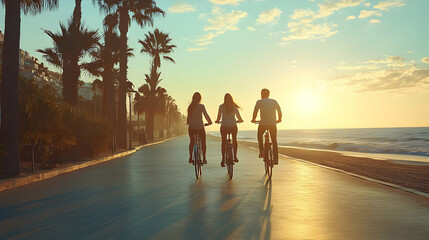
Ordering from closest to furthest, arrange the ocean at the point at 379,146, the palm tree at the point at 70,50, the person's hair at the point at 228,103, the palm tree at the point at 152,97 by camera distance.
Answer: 1. the person's hair at the point at 228,103
2. the palm tree at the point at 70,50
3. the ocean at the point at 379,146
4. the palm tree at the point at 152,97

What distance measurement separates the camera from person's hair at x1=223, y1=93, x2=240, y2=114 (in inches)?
485

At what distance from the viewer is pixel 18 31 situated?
42.2 feet

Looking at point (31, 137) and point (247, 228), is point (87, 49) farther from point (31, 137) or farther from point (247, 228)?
point (247, 228)

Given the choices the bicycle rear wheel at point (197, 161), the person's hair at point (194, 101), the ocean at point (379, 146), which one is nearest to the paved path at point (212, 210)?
the bicycle rear wheel at point (197, 161)

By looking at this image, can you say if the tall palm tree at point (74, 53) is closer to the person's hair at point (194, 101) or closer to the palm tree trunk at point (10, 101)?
the palm tree trunk at point (10, 101)

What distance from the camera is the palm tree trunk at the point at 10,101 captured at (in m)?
Answer: 12.4

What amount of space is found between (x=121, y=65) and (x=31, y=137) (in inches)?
777

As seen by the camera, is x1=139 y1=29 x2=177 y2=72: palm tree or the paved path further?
x1=139 y1=29 x2=177 y2=72: palm tree

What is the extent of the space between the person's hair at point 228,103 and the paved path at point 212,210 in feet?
6.61

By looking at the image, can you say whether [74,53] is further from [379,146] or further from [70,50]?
[379,146]

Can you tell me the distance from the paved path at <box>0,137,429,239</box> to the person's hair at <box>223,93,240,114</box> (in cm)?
201

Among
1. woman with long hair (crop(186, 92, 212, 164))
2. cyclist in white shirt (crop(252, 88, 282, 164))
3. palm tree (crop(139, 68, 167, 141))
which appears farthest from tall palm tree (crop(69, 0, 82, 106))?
palm tree (crop(139, 68, 167, 141))

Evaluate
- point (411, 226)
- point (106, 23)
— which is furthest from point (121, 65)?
point (411, 226)

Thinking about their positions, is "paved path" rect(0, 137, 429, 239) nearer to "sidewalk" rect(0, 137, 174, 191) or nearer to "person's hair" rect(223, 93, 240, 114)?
"sidewalk" rect(0, 137, 174, 191)
